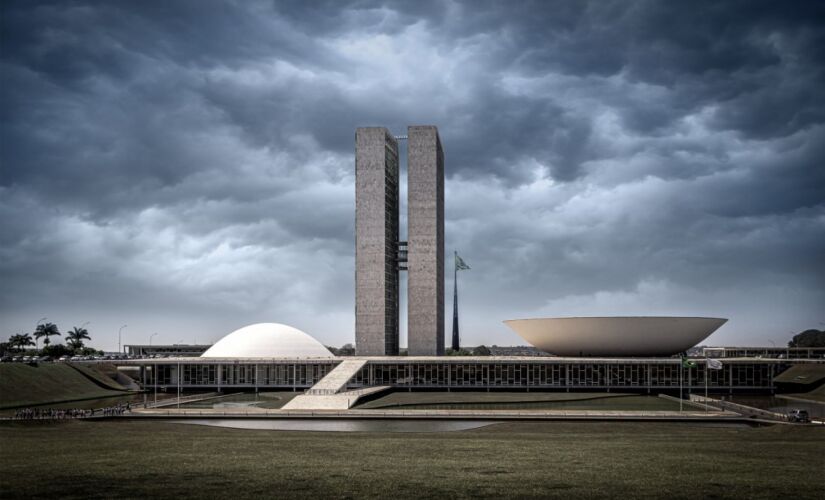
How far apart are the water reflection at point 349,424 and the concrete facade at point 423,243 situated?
45531 millimetres

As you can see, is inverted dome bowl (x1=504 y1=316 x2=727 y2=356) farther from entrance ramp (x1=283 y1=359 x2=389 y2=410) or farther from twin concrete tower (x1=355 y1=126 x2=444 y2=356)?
entrance ramp (x1=283 y1=359 x2=389 y2=410)

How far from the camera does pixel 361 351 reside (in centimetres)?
8769

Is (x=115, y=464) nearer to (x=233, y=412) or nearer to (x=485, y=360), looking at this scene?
(x=233, y=412)

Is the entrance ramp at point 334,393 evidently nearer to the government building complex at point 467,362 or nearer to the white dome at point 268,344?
the government building complex at point 467,362

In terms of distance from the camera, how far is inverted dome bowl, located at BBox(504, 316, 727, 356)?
74375mm

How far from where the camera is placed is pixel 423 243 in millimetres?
89562

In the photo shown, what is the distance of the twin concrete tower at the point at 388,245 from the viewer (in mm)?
87750

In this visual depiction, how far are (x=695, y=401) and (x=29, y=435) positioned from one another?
4663 cm

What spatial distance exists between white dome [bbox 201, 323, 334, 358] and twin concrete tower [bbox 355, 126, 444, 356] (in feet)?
21.1

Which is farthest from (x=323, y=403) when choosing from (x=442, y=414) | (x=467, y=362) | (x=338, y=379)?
(x=467, y=362)

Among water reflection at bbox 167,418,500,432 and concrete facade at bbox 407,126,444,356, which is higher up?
concrete facade at bbox 407,126,444,356

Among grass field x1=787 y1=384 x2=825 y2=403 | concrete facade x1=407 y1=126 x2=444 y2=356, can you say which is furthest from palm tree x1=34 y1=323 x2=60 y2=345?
grass field x1=787 y1=384 x2=825 y2=403

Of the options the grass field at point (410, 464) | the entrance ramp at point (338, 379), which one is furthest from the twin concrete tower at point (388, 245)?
the grass field at point (410, 464)

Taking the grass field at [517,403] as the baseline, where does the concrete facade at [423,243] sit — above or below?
above
